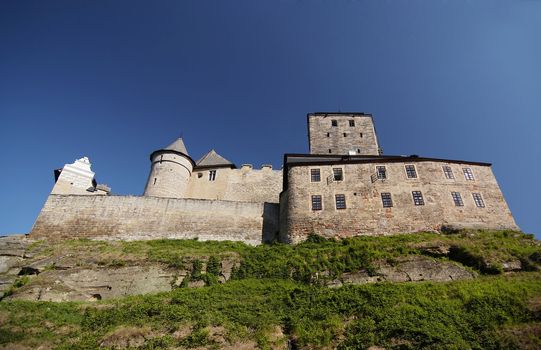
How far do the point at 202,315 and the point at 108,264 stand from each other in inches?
388

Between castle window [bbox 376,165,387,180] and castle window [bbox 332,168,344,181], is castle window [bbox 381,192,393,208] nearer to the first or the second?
castle window [bbox 376,165,387,180]

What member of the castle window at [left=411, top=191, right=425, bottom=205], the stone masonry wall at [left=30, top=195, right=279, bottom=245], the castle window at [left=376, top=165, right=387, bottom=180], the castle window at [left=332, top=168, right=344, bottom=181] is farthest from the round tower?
the castle window at [left=411, top=191, right=425, bottom=205]

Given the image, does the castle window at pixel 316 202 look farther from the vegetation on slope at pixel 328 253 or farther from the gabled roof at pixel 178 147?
the gabled roof at pixel 178 147

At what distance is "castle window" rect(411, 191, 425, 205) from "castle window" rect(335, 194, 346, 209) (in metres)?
5.33

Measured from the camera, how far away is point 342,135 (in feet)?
127

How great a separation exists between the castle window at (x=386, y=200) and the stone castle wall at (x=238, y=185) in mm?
13836

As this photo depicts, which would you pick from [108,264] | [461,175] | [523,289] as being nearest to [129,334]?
[108,264]

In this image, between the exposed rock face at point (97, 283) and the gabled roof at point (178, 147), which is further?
the gabled roof at point (178, 147)

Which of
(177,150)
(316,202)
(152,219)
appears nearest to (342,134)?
(316,202)

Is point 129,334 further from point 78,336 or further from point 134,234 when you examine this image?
point 134,234

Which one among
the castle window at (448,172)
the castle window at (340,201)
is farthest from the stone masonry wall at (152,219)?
the castle window at (448,172)

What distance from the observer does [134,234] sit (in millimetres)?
28203

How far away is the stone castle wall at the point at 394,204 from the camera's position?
24.9 metres

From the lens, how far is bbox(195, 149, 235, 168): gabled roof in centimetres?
4006
